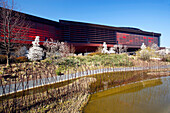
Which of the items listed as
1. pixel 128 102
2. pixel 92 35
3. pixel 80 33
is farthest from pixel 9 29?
pixel 92 35

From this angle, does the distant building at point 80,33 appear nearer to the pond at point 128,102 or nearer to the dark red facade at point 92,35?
the dark red facade at point 92,35

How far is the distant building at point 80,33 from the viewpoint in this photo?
90.7ft

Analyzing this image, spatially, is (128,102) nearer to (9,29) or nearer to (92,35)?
(9,29)

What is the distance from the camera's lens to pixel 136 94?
6762mm

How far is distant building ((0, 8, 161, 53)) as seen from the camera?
2765cm

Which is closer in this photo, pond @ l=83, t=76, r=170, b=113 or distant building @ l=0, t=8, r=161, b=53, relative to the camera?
pond @ l=83, t=76, r=170, b=113

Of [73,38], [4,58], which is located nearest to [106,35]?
[73,38]

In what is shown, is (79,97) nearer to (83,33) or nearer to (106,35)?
(83,33)

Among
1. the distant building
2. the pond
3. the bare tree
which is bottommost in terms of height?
the pond

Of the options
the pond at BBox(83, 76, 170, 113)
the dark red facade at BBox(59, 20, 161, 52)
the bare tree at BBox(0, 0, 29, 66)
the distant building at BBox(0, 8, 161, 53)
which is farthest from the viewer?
the dark red facade at BBox(59, 20, 161, 52)

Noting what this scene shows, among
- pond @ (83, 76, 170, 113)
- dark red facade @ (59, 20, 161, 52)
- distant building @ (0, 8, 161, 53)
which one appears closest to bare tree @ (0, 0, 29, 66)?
pond @ (83, 76, 170, 113)

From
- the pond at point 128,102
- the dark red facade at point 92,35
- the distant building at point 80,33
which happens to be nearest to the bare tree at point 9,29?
the pond at point 128,102

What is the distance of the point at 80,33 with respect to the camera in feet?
120

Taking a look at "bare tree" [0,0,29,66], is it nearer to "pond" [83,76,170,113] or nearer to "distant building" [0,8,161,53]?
"pond" [83,76,170,113]
